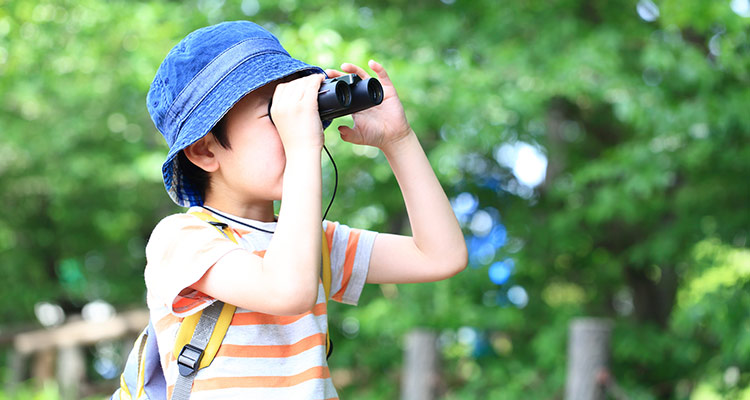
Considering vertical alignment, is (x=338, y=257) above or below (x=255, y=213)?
below

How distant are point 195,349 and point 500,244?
4.14 m

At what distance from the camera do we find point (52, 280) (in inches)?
408

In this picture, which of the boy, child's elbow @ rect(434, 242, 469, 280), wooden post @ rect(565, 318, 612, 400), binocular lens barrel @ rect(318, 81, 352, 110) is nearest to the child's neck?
the boy

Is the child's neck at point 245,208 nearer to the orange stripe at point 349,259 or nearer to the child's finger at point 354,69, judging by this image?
the orange stripe at point 349,259

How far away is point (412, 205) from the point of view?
1435 mm

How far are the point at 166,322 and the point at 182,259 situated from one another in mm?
133

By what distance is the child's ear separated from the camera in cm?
130

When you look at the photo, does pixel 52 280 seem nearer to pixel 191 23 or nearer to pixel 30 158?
pixel 30 158

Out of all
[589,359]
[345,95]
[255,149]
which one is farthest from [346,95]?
[589,359]

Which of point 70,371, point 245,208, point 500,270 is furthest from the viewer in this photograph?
point 70,371

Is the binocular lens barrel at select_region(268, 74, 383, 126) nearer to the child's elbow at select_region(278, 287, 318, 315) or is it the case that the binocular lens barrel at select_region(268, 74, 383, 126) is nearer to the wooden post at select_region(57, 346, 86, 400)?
the child's elbow at select_region(278, 287, 318, 315)

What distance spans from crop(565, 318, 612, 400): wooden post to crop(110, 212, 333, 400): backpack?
2263 mm

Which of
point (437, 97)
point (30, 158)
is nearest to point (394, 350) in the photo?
point (437, 97)

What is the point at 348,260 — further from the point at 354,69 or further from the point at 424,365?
the point at 424,365
